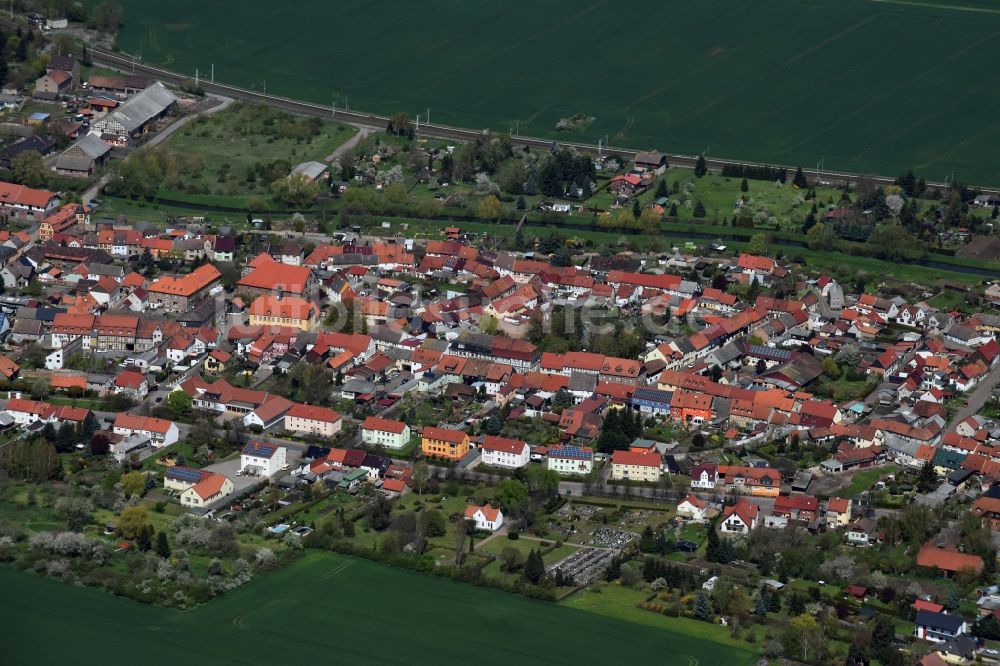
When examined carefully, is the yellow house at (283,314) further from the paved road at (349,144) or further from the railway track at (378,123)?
the railway track at (378,123)

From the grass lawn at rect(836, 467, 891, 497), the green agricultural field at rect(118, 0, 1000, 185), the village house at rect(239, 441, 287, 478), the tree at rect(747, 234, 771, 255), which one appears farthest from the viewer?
the green agricultural field at rect(118, 0, 1000, 185)

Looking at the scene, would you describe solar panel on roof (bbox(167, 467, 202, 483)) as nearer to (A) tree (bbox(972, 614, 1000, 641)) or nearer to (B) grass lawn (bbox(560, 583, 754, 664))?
(B) grass lawn (bbox(560, 583, 754, 664))

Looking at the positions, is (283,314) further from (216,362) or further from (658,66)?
(658,66)

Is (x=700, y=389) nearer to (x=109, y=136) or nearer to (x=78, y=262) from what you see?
(x=78, y=262)

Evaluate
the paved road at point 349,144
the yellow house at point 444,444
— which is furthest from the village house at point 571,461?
the paved road at point 349,144

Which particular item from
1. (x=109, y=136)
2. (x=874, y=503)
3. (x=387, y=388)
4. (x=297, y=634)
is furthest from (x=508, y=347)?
(x=109, y=136)

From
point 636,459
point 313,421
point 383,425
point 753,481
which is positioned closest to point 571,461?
point 636,459

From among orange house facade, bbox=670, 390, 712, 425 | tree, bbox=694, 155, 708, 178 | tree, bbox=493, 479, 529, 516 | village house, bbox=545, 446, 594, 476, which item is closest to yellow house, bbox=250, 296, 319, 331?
village house, bbox=545, 446, 594, 476
